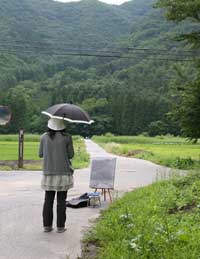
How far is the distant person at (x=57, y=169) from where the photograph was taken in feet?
22.8

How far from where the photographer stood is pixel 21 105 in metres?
101

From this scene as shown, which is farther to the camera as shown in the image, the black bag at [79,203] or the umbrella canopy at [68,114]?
the black bag at [79,203]

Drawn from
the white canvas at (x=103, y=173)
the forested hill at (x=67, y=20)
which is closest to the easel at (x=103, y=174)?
the white canvas at (x=103, y=173)

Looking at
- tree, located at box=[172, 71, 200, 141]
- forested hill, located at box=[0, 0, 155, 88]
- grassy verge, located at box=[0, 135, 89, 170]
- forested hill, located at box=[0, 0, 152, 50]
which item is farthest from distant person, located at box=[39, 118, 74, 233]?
forested hill, located at box=[0, 0, 152, 50]

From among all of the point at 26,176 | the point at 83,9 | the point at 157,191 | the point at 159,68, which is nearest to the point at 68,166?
the point at 157,191

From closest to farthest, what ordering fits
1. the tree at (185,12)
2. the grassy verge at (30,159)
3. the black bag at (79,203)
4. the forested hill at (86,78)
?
1. the black bag at (79,203)
2. the tree at (185,12)
3. the grassy verge at (30,159)
4. the forested hill at (86,78)

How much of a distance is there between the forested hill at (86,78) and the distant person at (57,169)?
267 feet

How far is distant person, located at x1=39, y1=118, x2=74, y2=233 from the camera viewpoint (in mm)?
6953

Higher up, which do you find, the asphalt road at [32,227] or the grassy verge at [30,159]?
the asphalt road at [32,227]

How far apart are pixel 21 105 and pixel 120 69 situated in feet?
113

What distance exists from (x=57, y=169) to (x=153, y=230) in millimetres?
1806

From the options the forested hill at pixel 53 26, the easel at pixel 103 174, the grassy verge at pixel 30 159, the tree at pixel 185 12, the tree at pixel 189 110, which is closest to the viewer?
the easel at pixel 103 174

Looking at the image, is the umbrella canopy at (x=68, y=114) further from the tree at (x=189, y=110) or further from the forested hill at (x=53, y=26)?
the forested hill at (x=53, y=26)

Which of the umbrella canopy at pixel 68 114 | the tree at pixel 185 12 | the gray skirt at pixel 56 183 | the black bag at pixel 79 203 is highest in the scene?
the tree at pixel 185 12
